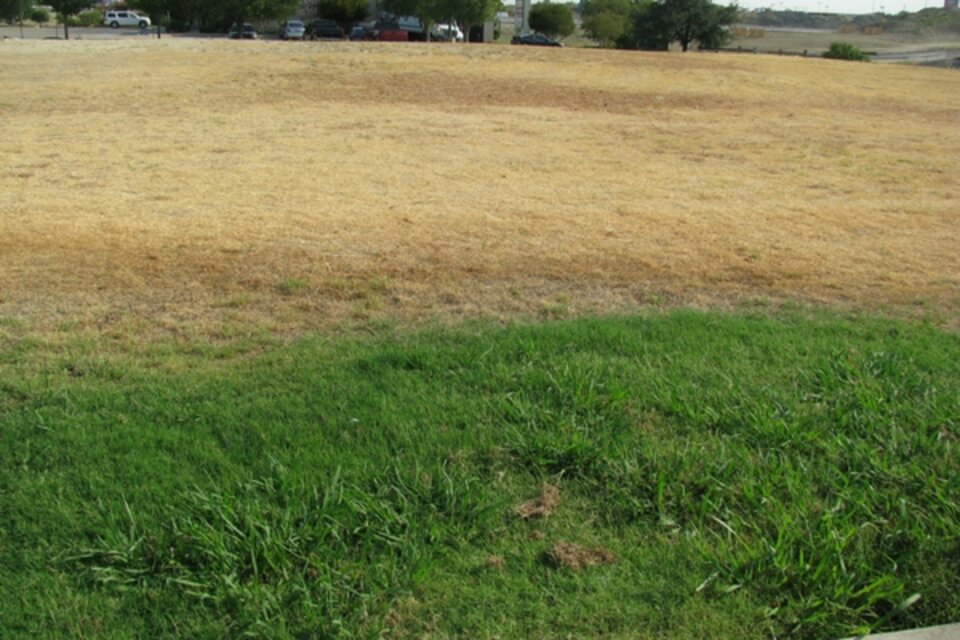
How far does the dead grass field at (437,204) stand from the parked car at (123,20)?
198ft

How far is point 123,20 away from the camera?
76.7m

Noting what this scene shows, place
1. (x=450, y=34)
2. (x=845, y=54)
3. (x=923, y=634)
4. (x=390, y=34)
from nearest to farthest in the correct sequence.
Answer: (x=923, y=634), (x=390, y=34), (x=845, y=54), (x=450, y=34)

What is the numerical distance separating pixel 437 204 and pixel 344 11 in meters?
54.7

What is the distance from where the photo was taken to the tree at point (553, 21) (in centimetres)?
6391

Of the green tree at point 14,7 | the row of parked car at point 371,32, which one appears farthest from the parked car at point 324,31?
the green tree at point 14,7

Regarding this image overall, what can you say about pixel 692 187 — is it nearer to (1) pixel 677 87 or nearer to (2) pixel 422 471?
(2) pixel 422 471

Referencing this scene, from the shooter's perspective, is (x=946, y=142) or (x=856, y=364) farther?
(x=946, y=142)

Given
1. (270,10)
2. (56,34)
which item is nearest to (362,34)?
(270,10)

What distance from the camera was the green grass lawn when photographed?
3.02 m

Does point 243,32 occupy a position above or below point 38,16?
below

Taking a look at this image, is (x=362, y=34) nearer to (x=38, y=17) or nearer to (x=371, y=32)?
(x=371, y=32)

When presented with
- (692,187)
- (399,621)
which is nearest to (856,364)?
(399,621)

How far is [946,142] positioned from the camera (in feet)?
50.7

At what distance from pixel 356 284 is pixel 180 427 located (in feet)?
7.78
